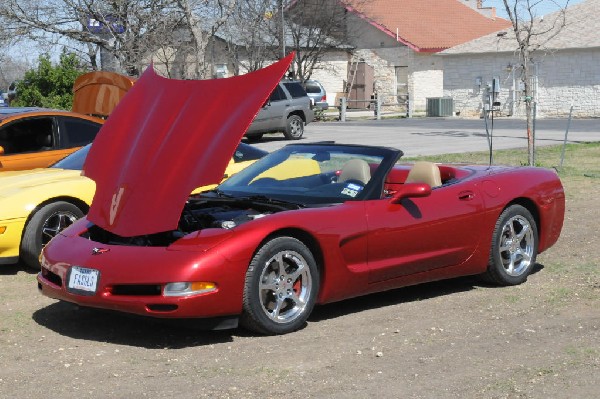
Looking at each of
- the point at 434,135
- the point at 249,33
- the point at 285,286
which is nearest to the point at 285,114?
the point at 434,135

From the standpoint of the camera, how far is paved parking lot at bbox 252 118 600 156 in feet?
82.0

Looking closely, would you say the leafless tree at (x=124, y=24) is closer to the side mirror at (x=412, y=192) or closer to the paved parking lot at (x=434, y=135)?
the paved parking lot at (x=434, y=135)

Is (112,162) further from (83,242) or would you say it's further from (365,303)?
(365,303)

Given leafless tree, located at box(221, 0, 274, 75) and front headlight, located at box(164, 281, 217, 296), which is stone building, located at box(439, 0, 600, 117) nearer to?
leafless tree, located at box(221, 0, 274, 75)

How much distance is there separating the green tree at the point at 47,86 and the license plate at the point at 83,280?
64.0 ft

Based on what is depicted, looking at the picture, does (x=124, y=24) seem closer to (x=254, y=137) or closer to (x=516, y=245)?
(x=254, y=137)

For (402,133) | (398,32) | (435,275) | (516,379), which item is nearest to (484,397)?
(516,379)

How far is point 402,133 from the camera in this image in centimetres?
3136

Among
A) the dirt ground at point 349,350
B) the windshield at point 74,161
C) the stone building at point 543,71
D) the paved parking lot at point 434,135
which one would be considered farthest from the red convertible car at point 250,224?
the stone building at point 543,71

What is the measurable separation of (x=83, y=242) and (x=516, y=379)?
3.06 m

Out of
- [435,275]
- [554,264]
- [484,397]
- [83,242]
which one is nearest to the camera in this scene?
[484,397]

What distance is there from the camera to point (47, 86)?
2606 cm

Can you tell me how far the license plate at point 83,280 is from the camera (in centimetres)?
641

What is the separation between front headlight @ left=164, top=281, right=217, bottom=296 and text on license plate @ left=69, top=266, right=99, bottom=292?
1.80 ft
